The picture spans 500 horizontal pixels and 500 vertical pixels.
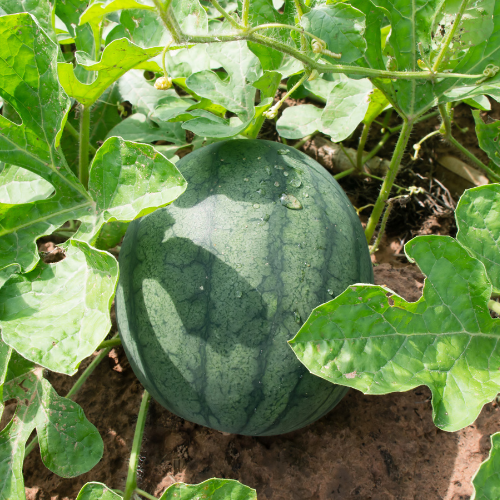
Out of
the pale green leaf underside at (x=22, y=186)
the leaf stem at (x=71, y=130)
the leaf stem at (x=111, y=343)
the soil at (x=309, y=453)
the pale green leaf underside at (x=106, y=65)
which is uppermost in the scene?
the pale green leaf underside at (x=106, y=65)

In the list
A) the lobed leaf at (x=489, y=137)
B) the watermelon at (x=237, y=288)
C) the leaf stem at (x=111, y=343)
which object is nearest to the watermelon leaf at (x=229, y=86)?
the watermelon at (x=237, y=288)

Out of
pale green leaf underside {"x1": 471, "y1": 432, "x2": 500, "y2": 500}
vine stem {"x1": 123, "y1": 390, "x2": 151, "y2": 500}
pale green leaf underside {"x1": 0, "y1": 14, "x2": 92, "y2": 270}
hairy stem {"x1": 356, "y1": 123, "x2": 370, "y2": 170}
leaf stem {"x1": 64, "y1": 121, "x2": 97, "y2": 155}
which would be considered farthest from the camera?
hairy stem {"x1": 356, "y1": 123, "x2": 370, "y2": 170}

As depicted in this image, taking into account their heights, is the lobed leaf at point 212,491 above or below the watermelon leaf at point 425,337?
below

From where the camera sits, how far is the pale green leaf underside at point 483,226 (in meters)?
1.22

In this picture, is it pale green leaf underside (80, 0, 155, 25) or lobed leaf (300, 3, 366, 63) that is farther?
lobed leaf (300, 3, 366, 63)

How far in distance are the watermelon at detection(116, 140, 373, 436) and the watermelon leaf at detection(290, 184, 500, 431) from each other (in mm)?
124

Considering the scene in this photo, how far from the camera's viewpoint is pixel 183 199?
1.33 metres

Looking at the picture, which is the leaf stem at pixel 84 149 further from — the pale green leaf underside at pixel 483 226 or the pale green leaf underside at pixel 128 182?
the pale green leaf underside at pixel 483 226

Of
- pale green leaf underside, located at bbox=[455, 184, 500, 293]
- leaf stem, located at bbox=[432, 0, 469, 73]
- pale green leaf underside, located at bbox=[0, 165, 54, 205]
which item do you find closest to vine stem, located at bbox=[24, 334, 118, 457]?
pale green leaf underside, located at bbox=[0, 165, 54, 205]

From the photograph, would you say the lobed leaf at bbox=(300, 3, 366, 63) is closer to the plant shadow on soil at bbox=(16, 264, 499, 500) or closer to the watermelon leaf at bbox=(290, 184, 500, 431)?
the watermelon leaf at bbox=(290, 184, 500, 431)

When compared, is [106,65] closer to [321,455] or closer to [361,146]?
[361,146]

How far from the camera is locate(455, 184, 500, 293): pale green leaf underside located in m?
1.22

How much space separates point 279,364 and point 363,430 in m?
0.50

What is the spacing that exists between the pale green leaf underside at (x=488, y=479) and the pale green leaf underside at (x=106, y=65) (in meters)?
1.31
